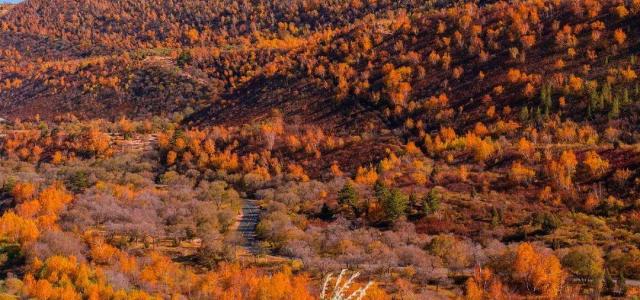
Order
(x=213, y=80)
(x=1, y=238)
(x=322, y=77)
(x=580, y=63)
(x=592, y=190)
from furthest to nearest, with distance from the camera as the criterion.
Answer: (x=213, y=80), (x=322, y=77), (x=580, y=63), (x=592, y=190), (x=1, y=238)

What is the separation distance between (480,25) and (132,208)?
9665 cm

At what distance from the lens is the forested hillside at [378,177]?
5397 cm

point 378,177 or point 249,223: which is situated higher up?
point 378,177

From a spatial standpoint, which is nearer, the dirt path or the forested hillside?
the forested hillside

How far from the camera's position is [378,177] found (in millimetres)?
86688

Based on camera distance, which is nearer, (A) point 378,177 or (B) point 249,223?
(B) point 249,223

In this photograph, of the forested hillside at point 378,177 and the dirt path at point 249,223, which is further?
the dirt path at point 249,223

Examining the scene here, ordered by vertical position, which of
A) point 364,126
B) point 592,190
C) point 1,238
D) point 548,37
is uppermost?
point 548,37

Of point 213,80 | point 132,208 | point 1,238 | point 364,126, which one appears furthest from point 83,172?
point 213,80

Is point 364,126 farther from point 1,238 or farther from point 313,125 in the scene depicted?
point 1,238

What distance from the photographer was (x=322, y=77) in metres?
140

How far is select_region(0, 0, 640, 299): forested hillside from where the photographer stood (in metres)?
54.0

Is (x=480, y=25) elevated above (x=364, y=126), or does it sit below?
above

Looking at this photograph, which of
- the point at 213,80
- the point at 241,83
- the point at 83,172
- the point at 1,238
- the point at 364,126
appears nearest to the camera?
the point at 1,238
